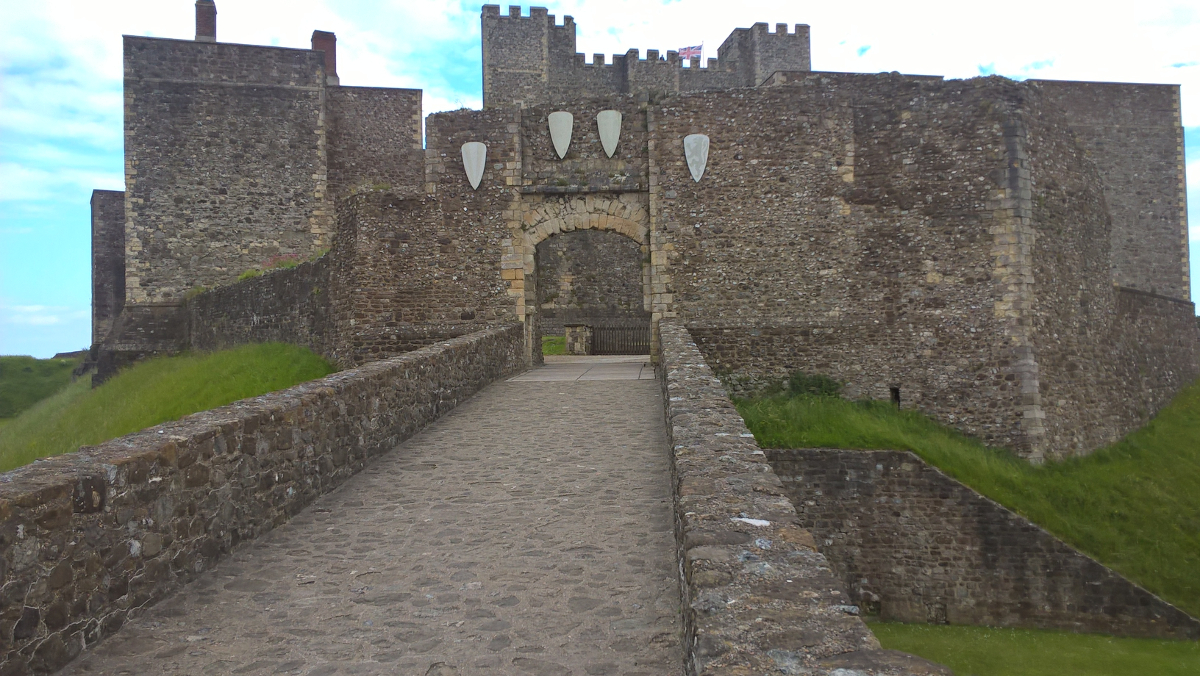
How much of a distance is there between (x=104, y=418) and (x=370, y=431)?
357 inches

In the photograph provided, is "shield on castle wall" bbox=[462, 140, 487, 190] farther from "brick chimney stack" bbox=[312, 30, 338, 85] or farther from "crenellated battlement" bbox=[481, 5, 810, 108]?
"crenellated battlement" bbox=[481, 5, 810, 108]

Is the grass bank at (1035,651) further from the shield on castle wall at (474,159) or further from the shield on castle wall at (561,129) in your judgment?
the shield on castle wall at (474,159)

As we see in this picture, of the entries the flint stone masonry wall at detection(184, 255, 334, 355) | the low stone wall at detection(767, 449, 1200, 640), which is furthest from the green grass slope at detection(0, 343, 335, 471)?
the low stone wall at detection(767, 449, 1200, 640)

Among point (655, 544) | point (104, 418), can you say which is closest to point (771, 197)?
point (655, 544)

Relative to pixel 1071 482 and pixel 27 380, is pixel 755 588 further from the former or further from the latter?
pixel 27 380

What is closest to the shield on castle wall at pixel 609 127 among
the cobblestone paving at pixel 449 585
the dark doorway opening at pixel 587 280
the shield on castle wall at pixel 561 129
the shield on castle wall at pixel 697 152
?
the shield on castle wall at pixel 561 129

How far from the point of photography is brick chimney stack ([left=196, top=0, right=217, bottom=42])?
2028 cm

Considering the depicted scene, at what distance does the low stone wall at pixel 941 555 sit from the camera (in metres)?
11.0

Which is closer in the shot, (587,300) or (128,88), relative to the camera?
(128,88)

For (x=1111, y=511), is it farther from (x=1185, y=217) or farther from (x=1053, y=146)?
(x=1185, y=217)

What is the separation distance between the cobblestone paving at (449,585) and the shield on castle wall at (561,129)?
9115mm

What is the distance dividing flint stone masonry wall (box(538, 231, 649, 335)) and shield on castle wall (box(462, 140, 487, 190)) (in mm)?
8241

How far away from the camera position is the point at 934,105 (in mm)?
13875

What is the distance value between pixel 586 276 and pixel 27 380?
1759 cm
